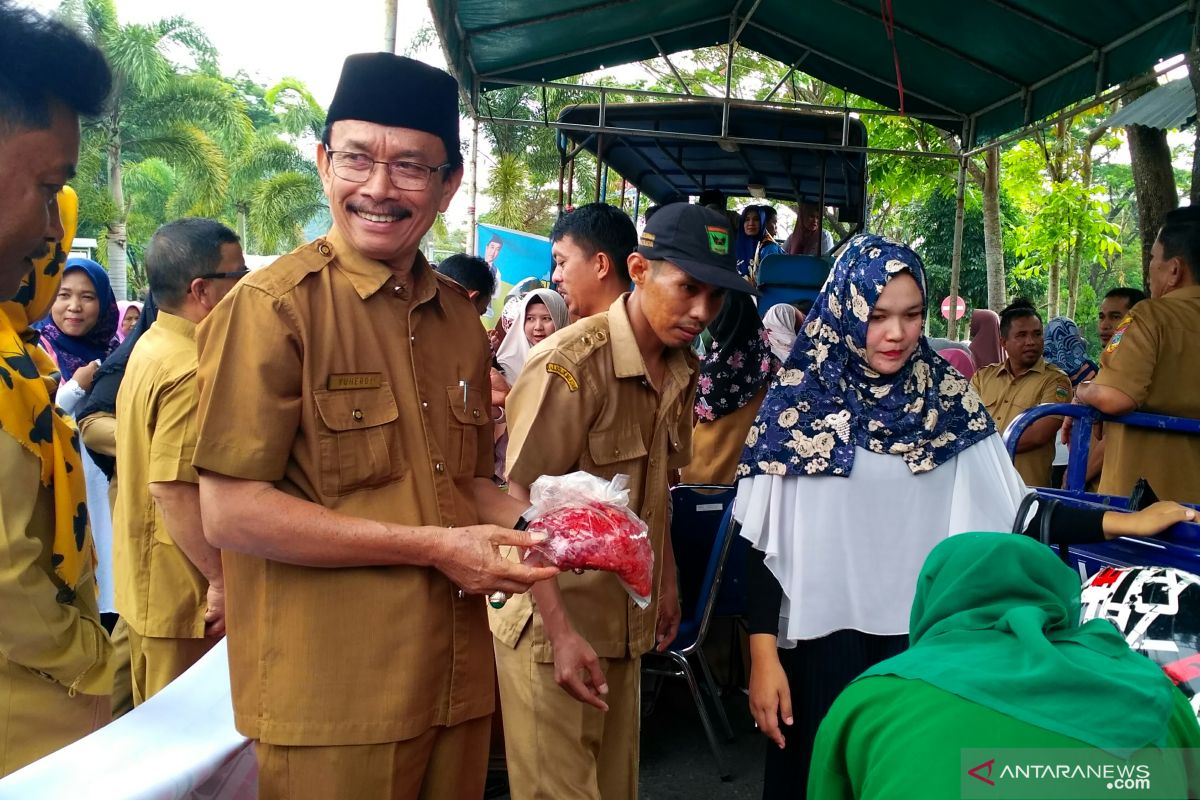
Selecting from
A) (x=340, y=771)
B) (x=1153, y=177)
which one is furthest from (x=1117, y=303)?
(x=340, y=771)

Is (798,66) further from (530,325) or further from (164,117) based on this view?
(164,117)

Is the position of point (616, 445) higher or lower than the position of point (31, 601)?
higher

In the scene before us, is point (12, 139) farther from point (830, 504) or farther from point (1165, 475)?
point (1165, 475)

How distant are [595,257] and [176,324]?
1.63 meters

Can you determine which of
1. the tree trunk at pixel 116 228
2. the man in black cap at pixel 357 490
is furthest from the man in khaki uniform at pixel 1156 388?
the tree trunk at pixel 116 228

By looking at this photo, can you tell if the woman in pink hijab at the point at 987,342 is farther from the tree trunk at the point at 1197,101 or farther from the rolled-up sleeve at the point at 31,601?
the rolled-up sleeve at the point at 31,601

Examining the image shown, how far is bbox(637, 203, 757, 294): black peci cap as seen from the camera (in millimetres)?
2371

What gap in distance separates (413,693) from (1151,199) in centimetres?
779

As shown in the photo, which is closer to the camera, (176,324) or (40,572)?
(40,572)

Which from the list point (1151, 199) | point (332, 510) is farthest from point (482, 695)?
point (1151, 199)

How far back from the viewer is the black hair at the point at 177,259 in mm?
2773

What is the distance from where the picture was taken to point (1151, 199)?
7098 mm

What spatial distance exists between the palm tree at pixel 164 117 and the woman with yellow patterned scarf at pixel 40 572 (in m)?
24.3

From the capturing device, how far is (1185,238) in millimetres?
3766
